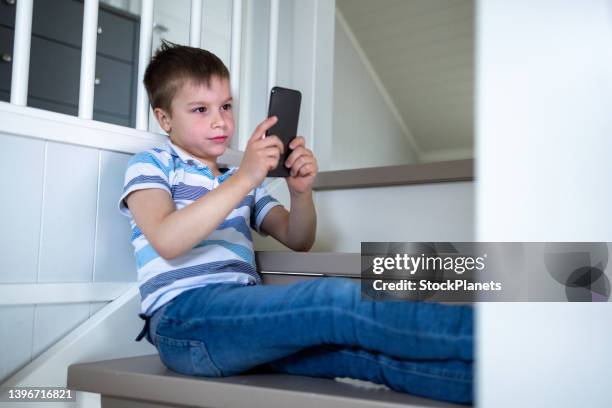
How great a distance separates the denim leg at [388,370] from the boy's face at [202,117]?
43cm

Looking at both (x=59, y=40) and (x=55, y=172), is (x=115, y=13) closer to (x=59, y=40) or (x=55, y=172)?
(x=59, y=40)

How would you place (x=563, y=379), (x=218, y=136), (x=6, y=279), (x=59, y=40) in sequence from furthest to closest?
(x=59, y=40), (x=218, y=136), (x=6, y=279), (x=563, y=379)

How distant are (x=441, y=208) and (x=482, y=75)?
0.69 metres

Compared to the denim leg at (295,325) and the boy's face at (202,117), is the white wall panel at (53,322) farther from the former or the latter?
the boy's face at (202,117)

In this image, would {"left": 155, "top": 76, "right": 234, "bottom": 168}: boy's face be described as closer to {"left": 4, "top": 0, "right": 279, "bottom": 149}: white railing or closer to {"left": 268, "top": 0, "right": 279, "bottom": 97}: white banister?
{"left": 4, "top": 0, "right": 279, "bottom": 149}: white railing

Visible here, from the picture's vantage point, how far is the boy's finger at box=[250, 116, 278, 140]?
929 mm

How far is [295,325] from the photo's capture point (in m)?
0.73

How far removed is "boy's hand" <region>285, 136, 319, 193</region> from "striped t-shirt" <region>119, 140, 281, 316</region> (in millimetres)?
116

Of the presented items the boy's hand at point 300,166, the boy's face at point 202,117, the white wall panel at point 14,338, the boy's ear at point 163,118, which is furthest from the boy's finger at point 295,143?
the white wall panel at point 14,338

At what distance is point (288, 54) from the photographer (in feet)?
4.85

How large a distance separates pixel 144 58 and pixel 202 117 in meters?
0.20

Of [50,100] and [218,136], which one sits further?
[50,100]

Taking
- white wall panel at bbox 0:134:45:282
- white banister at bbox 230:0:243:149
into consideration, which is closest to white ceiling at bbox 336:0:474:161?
white banister at bbox 230:0:243:149

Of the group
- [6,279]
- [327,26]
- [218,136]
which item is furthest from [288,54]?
[6,279]
